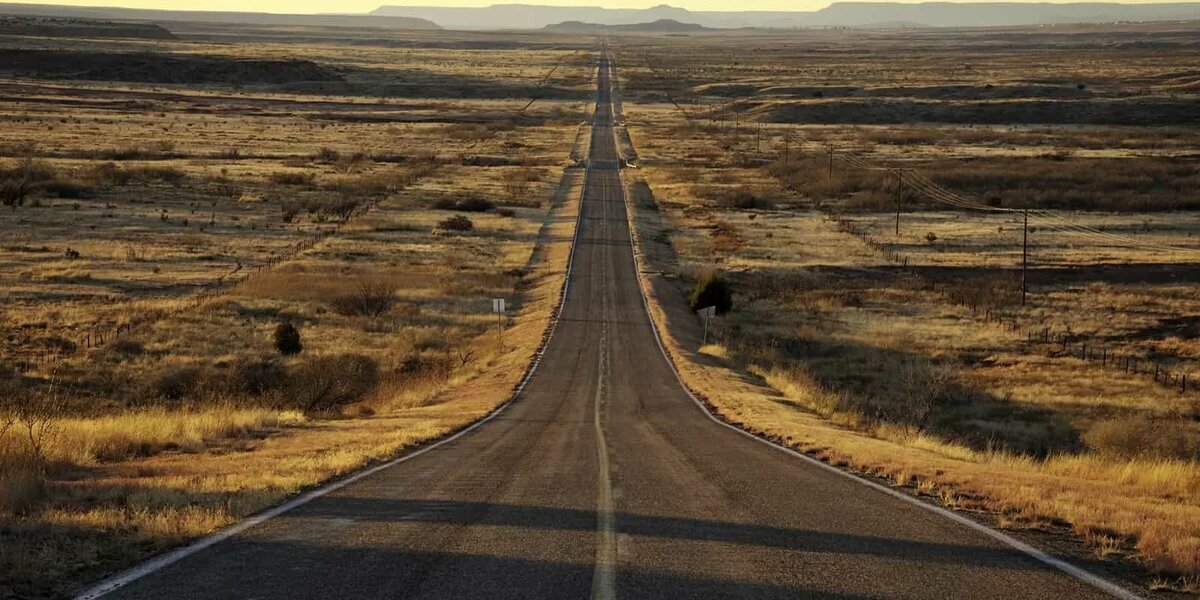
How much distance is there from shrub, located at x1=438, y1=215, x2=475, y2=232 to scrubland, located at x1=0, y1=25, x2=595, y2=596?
0.15 meters

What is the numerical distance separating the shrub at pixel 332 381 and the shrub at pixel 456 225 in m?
33.9

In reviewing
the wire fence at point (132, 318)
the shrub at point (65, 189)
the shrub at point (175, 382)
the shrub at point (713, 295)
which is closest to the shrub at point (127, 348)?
the wire fence at point (132, 318)

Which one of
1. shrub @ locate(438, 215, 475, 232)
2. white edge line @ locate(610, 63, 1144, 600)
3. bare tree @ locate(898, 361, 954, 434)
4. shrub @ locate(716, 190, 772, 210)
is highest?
white edge line @ locate(610, 63, 1144, 600)

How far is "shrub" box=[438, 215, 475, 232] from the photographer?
70.8 m

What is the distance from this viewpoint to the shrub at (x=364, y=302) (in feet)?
147

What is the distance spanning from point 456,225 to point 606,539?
62.1 m

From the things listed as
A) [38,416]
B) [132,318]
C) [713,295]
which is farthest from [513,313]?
[38,416]

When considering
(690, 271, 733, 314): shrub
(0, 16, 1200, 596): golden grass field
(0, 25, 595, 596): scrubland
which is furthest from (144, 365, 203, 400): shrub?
(690, 271, 733, 314): shrub

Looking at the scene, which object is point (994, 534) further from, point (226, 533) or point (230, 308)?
point (230, 308)

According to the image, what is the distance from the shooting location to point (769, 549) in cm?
1003

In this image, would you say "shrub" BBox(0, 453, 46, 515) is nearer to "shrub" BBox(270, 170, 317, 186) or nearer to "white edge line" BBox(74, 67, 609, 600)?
"white edge line" BBox(74, 67, 609, 600)

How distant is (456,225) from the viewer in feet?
234

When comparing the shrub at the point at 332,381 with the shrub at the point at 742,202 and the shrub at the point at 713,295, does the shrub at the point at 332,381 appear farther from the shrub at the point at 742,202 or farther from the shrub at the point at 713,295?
the shrub at the point at 742,202

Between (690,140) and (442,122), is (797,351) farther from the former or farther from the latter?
(442,122)
